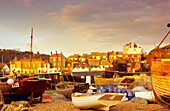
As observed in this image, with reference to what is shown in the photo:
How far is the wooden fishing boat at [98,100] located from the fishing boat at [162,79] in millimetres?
2456

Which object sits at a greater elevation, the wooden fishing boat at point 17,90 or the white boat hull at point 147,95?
the wooden fishing boat at point 17,90

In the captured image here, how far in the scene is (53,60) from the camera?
74.1 metres

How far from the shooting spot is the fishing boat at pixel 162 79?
1151 centimetres

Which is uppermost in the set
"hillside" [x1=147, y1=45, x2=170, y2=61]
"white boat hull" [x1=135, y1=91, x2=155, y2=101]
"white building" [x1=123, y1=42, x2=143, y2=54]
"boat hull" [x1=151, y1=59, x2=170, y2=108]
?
"white building" [x1=123, y1=42, x2=143, y2=54]

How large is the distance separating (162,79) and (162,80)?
0.22 ft

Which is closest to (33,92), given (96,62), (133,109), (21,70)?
(133,109)

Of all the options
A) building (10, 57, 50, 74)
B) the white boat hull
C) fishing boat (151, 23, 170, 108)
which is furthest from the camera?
building (10, 57, 50, 74)

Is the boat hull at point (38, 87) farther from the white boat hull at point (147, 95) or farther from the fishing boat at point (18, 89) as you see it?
the white boat hull at point (147, 95)

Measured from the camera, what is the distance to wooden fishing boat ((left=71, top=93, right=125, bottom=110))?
42.0 ft

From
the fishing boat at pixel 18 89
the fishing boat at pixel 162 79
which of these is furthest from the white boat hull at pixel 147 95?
the fishing boat at pixel 18 89

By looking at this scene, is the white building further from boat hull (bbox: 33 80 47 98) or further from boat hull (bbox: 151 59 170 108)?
boat hull (bbox: 151 59 170 108)

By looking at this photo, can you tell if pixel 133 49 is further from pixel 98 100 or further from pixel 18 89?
pixel 98 100

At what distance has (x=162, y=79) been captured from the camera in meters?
11.7

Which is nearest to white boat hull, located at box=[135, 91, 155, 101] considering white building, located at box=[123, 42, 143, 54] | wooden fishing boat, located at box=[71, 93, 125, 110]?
wooden fishing boat, located at box=[71, 93, 125, 110]
